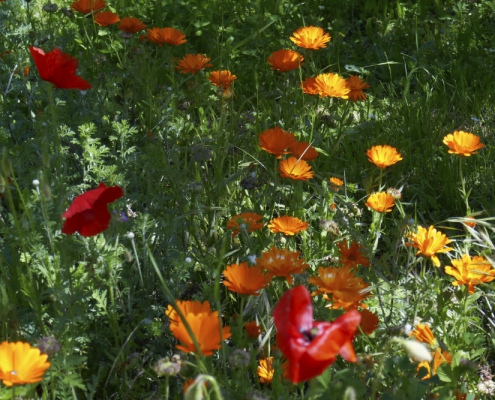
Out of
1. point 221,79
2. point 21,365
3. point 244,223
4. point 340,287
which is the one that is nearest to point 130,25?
point 221,79

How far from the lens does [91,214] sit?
60.6 inches

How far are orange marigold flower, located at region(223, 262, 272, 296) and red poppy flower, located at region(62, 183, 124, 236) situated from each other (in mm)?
303

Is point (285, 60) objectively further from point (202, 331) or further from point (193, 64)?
point (202, 331)

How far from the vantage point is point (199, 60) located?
9.80 ft

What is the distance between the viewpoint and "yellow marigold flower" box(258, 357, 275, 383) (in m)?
1.74

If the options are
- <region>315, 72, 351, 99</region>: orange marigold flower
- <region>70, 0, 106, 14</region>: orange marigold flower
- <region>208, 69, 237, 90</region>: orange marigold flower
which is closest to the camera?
<region>315, 72, 351, 99</region>: orange marigold flower

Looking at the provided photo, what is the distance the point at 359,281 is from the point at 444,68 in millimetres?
2321

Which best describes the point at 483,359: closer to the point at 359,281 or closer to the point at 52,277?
the point at 359,281

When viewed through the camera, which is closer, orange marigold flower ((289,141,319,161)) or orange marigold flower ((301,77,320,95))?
orange marigold flower ((289,141,319,161))

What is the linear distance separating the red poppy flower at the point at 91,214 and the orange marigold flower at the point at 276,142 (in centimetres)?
88

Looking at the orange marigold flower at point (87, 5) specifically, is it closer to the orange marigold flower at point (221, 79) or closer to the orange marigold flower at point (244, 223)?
the orange marigold flower at point (221, 79)

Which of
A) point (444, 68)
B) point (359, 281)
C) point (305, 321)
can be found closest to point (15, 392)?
point (305, 321)

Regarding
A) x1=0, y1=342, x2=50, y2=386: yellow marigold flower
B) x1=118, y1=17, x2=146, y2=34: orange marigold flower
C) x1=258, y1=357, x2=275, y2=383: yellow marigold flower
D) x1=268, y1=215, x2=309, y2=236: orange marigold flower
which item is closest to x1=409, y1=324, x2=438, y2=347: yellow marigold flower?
x1=258, y1=357, x2=275, y2=383: yellow marigold flower

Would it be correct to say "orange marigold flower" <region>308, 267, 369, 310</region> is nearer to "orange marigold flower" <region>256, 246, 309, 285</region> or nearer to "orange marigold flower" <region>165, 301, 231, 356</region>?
"orange marigold flower" <region>256, 246, 309, 285</region>
